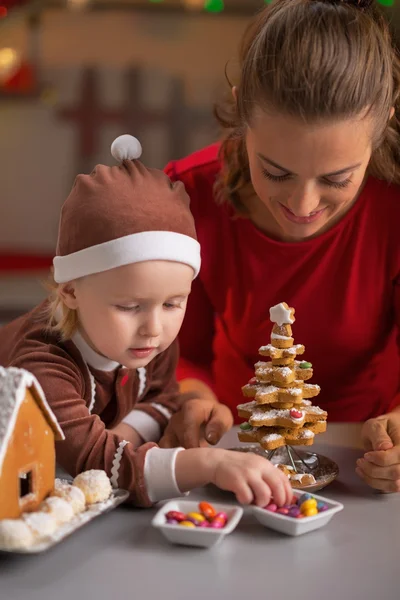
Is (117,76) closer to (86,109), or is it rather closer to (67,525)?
(86,109)

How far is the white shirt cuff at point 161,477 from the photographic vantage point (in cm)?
111

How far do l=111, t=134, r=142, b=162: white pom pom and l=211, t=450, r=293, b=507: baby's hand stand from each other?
46 centimetres

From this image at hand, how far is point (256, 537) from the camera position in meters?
1.04

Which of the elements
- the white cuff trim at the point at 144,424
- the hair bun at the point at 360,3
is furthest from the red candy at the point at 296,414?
the hair bun at the point at 360,3

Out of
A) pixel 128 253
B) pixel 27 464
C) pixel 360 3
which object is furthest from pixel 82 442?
pixel 360 3

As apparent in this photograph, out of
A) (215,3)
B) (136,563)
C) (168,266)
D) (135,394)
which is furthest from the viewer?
(215,3)

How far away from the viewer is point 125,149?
123 cm

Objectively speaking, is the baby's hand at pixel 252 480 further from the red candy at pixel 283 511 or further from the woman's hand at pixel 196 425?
the woman's hand at pixel 196 425

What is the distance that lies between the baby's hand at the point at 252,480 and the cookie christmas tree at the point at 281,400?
7 centimetres

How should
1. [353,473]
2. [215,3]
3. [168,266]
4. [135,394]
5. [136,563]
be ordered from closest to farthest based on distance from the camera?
[136,563] < [168,266] < [353,473] < [135,394] < [215,3]

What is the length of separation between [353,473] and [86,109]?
3634 mm

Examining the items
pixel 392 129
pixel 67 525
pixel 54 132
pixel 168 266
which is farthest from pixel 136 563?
pixel 54 132

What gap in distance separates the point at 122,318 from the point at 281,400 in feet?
0.83

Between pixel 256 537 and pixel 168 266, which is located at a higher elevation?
pixel 168 266
